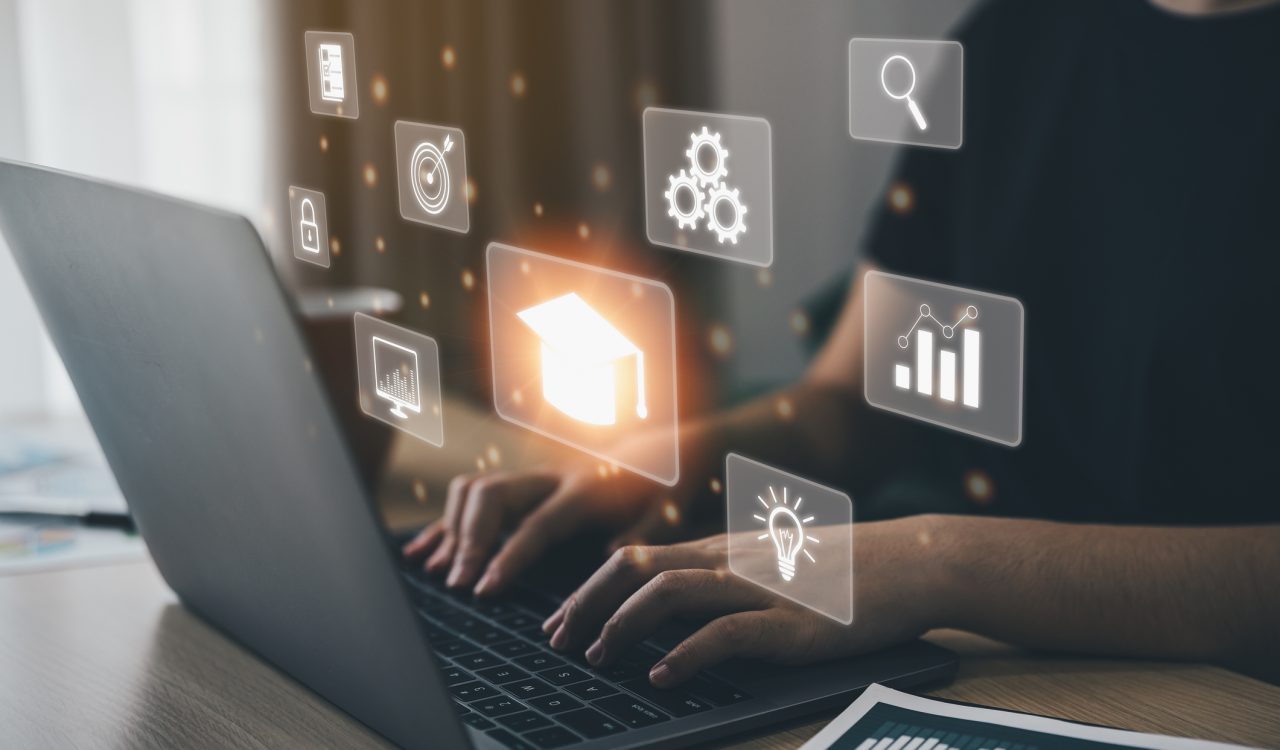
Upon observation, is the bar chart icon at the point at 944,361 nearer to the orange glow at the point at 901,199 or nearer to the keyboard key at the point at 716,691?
the keyboard key at the point at 716,691

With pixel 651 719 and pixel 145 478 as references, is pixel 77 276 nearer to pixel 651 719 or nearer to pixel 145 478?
pixel 145 478

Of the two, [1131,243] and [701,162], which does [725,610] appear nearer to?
[701,162]

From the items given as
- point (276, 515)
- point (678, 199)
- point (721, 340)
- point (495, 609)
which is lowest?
point (721, 340)

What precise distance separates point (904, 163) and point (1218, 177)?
0.43 meters

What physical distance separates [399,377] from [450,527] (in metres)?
0.14

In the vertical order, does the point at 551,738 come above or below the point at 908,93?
below

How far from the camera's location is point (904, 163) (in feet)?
4.27

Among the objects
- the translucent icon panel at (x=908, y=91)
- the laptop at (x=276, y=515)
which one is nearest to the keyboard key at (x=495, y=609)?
the laptop at (x=276, y=515)

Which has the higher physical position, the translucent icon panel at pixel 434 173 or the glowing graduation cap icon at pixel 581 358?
the translucent icon panel at pixel 434 173

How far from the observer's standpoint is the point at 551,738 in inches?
19.2

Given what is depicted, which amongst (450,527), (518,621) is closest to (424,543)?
(450,527)

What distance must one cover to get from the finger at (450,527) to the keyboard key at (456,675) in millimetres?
174

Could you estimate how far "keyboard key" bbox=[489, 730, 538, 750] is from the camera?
0.48 metres

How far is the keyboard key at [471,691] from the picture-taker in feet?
1.76
